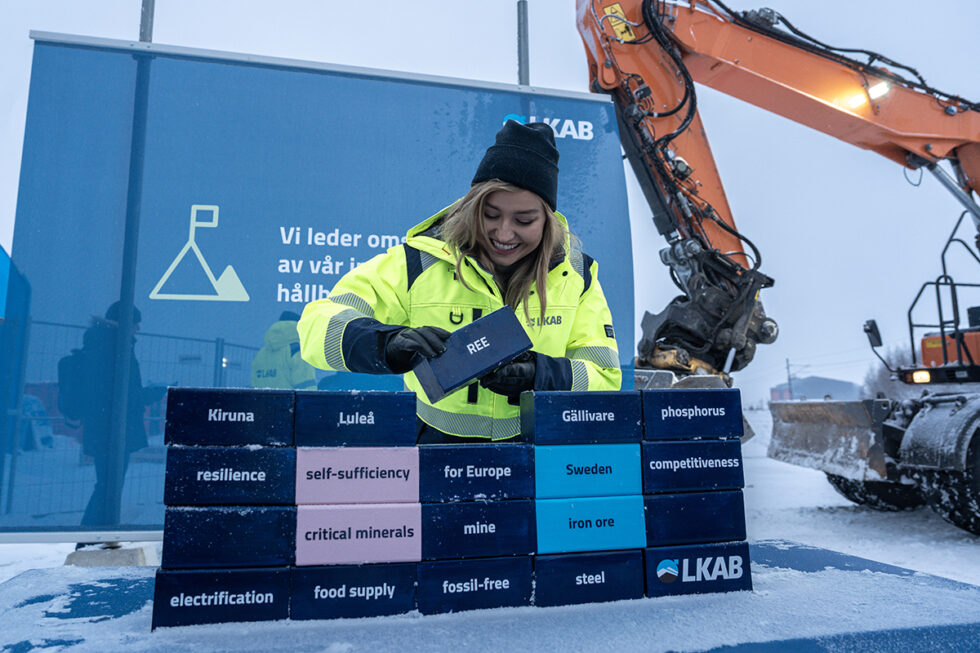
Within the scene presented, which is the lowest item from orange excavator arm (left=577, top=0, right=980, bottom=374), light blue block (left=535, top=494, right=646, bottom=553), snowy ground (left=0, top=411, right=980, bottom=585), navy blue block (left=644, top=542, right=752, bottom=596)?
snowy ground (left=0, top=411, right=980, bottom=585)

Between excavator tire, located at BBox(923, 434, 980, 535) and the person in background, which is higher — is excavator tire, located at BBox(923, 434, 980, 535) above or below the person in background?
below

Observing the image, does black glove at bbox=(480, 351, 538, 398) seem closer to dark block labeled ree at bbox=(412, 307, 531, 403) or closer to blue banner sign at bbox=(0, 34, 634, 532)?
dark block labeled ree at bbox=(412, 307, 531, 403)

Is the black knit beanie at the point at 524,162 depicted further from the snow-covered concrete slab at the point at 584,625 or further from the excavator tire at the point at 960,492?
the excavator tire at the point at 960,492

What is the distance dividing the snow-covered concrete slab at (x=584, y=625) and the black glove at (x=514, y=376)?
0.48 meters

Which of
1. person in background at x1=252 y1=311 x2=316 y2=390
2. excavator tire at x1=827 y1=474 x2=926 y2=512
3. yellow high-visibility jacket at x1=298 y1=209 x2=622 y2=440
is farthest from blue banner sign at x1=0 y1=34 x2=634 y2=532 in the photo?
excavator tire at x1=827 y1=474 x2=926 y2=512

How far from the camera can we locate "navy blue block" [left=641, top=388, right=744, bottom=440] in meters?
1.34

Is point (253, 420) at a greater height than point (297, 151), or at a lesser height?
lesser

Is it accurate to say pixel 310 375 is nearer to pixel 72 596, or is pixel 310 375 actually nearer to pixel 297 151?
pixel 297 151

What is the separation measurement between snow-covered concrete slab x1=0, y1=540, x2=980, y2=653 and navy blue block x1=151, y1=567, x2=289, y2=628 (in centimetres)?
2

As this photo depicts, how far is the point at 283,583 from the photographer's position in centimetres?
112

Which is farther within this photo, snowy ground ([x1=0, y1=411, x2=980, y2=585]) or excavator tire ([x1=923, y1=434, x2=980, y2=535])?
excavator tire ([x1=923, y1=434, x2=980, y2=535])

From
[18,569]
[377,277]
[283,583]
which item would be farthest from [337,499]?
[18,569]

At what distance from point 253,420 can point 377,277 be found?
0.68m

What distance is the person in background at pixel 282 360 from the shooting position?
10.2 feet
